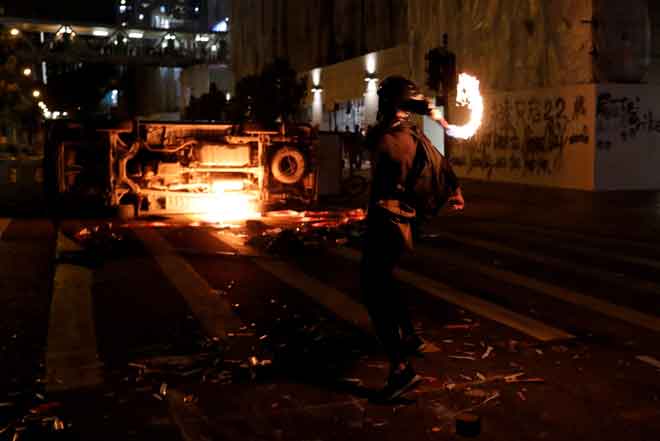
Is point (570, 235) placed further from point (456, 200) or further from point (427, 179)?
point (427, 179)

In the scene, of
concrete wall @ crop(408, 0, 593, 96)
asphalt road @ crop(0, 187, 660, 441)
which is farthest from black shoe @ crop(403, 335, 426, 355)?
concrete wall @ crop(408, 0, 593, 96)

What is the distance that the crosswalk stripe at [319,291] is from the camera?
23.3 ft

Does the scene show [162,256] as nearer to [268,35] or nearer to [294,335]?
[294,335]

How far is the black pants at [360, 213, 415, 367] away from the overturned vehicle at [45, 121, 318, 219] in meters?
10.5

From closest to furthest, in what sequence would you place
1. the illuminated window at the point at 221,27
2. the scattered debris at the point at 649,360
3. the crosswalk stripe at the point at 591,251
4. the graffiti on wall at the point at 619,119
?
the scattered debris at the point at 649,360 < the crosswalk stripe at the point at 591,251 < the graffiti on wall at the point at 619,119 < the illuminated window at the point at 221,27

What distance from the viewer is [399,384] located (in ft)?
15.8

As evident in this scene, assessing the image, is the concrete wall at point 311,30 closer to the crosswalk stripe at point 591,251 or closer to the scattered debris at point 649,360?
the crosswalk stripe at point 591,251

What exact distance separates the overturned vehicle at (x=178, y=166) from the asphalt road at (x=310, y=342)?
336cm

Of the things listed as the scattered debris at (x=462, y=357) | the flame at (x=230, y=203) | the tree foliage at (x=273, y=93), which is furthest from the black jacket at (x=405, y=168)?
the tree foliage at (x=273, y=93)

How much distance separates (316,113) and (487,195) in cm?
2177

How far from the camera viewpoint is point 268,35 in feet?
165

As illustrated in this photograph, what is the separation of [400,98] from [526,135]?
59.0ft

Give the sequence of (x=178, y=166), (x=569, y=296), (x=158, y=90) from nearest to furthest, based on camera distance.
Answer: (x=569, y=296) < (x=178, y=166) < (x=158, y=90)

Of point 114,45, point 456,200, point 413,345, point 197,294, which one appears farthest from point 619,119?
point 114,45
